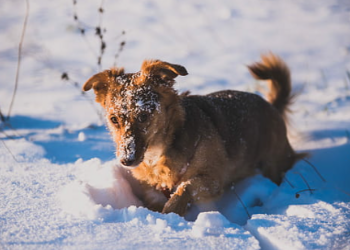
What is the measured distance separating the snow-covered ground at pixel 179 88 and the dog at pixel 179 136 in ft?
0.63

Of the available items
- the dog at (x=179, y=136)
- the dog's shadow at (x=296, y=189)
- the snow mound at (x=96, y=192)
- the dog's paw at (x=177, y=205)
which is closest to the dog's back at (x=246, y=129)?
the dog at (x=179, y=136)

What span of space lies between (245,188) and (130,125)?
1.30m

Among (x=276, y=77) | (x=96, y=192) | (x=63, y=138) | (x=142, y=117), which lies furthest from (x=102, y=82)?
(x=276, y=77)

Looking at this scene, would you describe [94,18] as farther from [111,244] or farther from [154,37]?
[111,244]

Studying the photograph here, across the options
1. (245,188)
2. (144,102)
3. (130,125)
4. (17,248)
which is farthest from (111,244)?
(245,188)

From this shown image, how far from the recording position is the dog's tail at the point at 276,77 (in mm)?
4184

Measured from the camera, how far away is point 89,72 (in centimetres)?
583

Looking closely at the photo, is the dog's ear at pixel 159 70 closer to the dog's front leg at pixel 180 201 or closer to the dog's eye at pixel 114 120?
the dog's eye at pixel 114 120

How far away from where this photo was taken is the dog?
8.32 ft

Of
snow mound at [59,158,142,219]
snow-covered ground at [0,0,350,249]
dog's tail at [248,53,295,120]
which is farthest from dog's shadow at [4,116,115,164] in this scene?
dog's tail at [248,53,295,120]

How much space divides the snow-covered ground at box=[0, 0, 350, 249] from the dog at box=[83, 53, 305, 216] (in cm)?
19

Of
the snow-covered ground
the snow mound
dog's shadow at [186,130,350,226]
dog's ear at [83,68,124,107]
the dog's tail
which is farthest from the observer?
the dog's tail

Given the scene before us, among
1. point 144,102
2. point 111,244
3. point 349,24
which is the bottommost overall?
point 111,244

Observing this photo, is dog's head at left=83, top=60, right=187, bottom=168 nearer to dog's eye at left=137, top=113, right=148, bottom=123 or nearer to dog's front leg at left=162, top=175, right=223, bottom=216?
dog's eye at left=137, top=113, right=148, bottom=123
